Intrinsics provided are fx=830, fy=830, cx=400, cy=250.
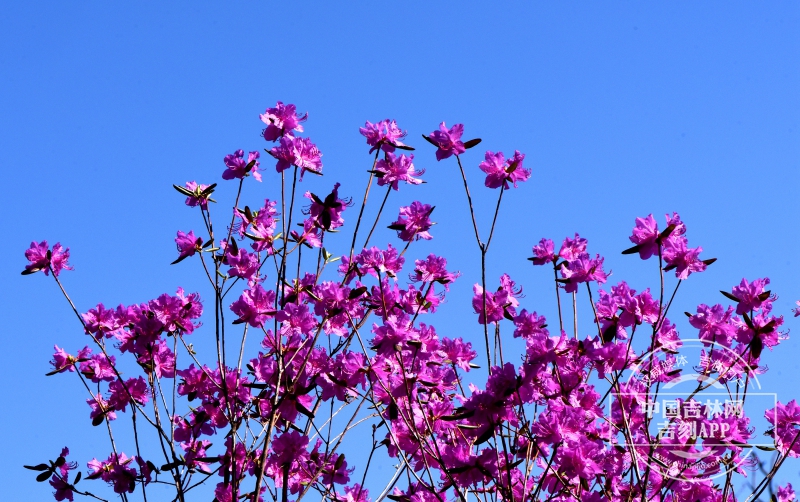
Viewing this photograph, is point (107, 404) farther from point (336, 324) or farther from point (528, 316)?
point (528, 316)

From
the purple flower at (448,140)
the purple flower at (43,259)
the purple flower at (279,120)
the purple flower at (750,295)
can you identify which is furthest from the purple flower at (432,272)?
the purple flower at (43,259)

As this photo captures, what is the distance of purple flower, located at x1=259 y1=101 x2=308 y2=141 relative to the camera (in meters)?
4.12

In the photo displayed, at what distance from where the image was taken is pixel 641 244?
3.74 m

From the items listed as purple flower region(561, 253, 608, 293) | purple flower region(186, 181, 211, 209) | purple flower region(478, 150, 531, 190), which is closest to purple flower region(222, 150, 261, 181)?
purple flower region(186, 181, 211, 209)

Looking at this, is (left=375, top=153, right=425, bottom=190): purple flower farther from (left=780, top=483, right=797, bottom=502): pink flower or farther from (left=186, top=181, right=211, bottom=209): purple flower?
→ (left=780, top=483, right=797, bottom=502): pink flower

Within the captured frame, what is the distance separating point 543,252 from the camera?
4230 mm

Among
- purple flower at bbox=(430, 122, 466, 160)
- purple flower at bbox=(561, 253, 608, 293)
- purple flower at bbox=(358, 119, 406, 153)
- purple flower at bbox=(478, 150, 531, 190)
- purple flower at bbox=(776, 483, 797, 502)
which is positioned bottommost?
purple flower at bbox=(776, 483, 797, 502)

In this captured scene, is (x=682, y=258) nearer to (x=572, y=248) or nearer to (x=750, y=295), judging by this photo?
(x=750, y=295)

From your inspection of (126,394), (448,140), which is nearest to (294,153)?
(448,140)

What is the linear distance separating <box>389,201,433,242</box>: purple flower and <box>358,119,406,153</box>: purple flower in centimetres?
33

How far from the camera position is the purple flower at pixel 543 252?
4.21 meters

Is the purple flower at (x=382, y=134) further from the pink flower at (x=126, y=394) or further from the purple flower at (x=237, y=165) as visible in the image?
the pink flower at (x=126, y=394)

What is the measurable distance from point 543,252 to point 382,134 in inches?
40.9

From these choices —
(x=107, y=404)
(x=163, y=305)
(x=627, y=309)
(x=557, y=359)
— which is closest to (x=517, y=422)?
(x=557, y=359)
